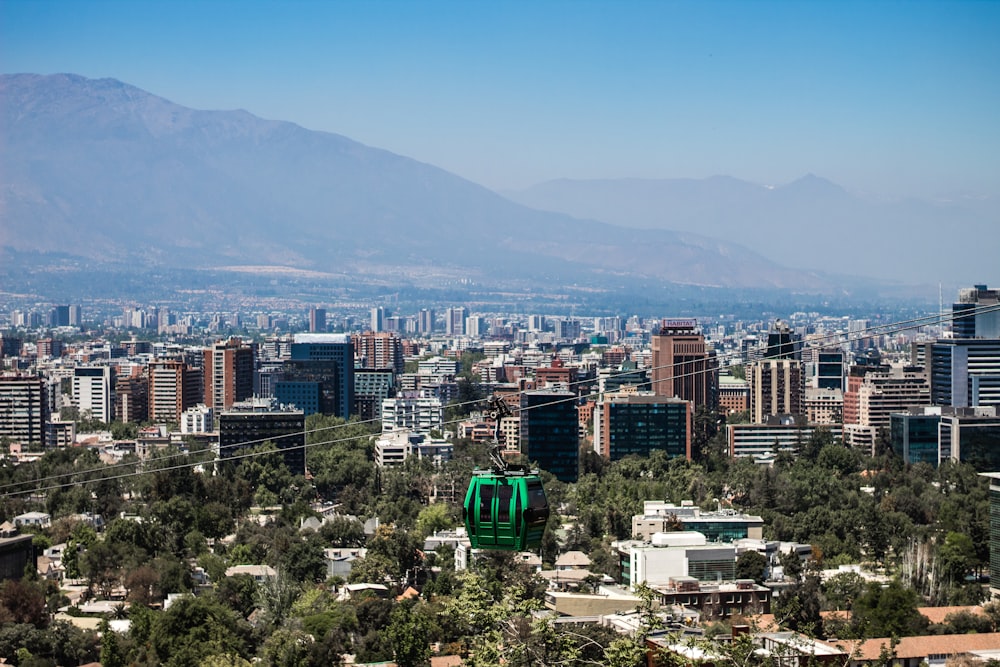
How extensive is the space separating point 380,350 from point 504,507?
65.1m

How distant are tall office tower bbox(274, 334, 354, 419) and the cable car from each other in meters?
42.7

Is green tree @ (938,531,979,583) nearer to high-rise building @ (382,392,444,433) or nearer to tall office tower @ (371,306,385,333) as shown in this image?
high-rise building @ (382,392,444,433)

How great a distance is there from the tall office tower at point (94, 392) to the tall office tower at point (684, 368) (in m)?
17.3

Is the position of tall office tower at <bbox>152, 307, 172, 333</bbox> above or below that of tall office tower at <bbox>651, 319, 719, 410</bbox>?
above

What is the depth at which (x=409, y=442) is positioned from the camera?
133ft

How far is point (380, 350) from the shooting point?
242 ft

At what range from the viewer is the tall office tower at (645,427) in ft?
138

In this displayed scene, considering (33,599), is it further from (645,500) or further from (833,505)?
(833,505)

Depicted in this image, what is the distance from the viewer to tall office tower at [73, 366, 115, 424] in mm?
56812

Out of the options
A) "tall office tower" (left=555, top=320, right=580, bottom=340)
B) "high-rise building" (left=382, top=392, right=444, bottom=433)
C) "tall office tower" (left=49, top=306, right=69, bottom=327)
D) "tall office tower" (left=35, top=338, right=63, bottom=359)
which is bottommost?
"high-rise building" (left=382, top=392, right=444, bottom=433)

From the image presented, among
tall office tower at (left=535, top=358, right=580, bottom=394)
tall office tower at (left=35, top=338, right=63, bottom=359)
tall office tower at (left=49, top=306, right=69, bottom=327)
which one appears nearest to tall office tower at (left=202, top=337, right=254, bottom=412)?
tall office tower at (left=535, top=358, right=580, bottom=394)

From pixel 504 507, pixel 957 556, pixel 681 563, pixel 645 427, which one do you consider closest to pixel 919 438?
pixel 645 427

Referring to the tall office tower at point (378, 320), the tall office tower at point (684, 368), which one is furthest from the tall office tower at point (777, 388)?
the tall office tower at point (378, 320)

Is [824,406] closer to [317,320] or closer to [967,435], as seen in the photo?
[967,435]
